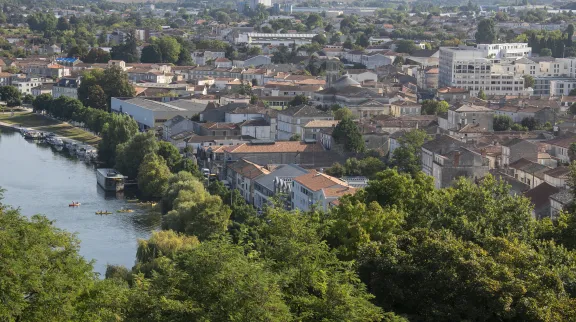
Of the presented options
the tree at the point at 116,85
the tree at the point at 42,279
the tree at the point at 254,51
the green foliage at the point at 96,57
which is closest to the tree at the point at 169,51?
the green foliage at the point at 96,57

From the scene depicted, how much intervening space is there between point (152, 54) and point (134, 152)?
19851 mm

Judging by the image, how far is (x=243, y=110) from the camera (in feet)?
82.2

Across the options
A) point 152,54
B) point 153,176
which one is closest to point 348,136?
point 153,176

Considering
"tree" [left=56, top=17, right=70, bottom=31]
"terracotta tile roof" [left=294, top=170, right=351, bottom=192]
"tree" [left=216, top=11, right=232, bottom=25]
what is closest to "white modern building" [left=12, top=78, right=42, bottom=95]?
"terracotta tile roof" [left=294, top=170, right=351, bottom=192]

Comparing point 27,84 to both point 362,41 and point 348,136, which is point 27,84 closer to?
point 362,41

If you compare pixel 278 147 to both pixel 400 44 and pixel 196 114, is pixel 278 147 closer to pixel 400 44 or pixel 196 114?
pixel 196 114

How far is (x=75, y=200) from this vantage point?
18.7m

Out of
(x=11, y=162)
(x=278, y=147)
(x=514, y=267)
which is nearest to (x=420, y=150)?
(x=278, y=147)

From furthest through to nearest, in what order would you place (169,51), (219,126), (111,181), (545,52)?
(169,51) → (545,52) → (219,126) → (111,181)

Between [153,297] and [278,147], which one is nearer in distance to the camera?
[153,297]

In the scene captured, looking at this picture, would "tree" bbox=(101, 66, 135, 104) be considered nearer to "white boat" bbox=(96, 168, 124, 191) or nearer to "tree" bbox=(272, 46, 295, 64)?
"tree" bbox=(272, 46, 295, 64)

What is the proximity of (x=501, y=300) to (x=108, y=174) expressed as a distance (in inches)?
538

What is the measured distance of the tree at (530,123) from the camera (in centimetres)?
2420

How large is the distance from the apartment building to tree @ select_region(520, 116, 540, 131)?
20.8 feet
